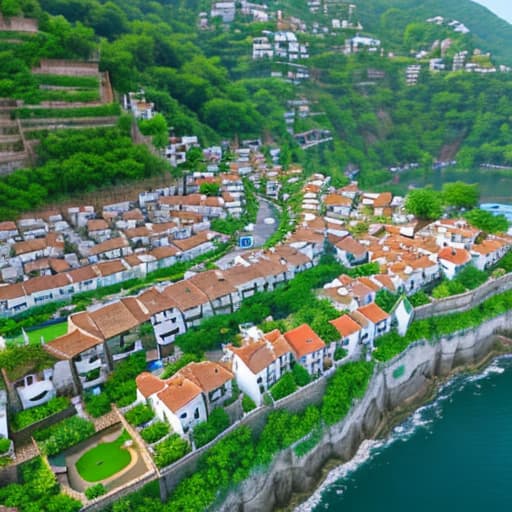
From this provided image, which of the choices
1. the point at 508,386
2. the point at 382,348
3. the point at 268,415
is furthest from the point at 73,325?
the point at 508,386

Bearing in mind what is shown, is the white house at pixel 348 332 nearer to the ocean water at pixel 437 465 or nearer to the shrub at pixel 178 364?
the ocean water at pixel 437 465

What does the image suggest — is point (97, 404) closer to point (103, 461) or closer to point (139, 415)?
point (139, 415)

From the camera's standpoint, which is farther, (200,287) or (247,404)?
(200,287)

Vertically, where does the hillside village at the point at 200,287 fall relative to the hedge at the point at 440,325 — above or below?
above

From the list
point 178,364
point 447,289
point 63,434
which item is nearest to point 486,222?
point 447,289

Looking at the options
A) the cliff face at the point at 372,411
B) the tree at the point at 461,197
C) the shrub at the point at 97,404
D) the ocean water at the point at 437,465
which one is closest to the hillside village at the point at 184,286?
the shrub at the point at 97,404

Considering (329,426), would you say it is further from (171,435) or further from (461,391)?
(461,391)
